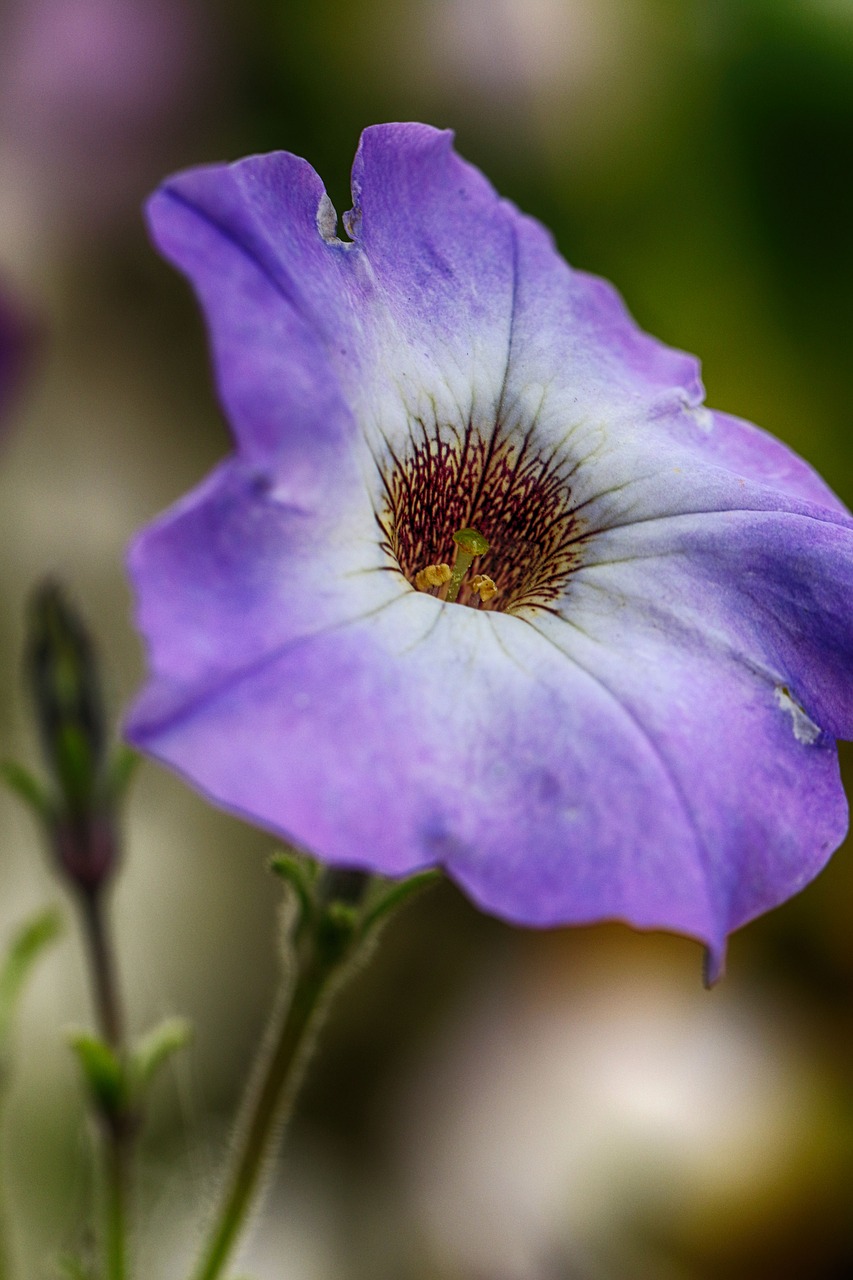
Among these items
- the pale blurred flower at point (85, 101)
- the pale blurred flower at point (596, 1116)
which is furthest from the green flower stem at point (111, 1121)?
the pale blurred flower at point (85, 101)

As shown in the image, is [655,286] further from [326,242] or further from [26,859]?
[326,242]

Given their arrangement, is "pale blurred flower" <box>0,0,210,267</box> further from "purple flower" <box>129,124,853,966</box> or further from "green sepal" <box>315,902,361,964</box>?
"green sepal" <box>315,902,361,964</box>

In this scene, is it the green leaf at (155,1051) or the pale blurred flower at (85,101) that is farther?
the pale blurred flower at (85,101)

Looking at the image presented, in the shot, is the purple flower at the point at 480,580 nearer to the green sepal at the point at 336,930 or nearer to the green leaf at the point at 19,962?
the green sepal at the point at 336,930

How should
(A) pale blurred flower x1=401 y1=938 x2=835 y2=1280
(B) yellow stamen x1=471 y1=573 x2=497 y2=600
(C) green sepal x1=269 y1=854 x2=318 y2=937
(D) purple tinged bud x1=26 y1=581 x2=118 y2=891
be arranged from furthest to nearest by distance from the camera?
1. (A) pale blurred flower x1=401 y1=938 x2=835 y2=1280
2. (D) purple tinged bud x1=26 y1=581 x2=118 y2=891
3. (B) yellow stamen x1=471 y1=573 x2=497 y2=600
4. (C) green sepal x1=269 y1=854 x2=318 y2=937

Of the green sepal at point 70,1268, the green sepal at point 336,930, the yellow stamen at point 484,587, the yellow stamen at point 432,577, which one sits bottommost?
the green sepal at point 70,1268

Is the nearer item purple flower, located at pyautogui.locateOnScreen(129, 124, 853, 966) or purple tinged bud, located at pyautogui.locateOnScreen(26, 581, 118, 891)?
purple flower, located at pyautogui.locateOnScreen(129, 124, 853, 966)

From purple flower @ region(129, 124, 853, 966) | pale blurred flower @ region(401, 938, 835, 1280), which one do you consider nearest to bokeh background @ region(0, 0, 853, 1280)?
pale blurred flower @ region(401, 938, 835, 1280)
